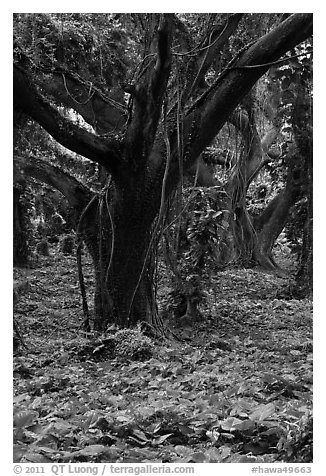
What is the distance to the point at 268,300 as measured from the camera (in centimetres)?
821

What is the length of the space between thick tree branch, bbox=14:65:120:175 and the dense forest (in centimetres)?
1

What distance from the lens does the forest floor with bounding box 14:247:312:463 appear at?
9.66 ft

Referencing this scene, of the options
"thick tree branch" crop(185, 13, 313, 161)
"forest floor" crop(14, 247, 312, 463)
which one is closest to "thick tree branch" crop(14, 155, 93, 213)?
"thick tree branch" crop(185, 13, 313, 161)

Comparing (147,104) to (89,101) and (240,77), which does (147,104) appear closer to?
(240,77)

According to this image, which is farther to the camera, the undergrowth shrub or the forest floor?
the undergrowth shrub

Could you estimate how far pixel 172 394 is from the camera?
12.4ft

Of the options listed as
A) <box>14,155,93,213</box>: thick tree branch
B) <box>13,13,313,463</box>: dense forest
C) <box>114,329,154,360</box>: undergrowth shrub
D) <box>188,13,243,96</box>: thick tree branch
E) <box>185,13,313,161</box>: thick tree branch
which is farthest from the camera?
<box>14,155,93,213</box>: thick tree branch

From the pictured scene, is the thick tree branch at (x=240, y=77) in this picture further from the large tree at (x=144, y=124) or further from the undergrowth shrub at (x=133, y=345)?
the undergrowth shrub at (x=133, y=345)

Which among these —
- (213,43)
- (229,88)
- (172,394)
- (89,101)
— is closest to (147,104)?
(229,88)

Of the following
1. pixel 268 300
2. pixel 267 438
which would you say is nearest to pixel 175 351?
pixel 267 438

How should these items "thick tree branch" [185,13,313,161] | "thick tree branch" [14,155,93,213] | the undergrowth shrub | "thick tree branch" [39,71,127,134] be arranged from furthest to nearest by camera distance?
"thick tree branch" [39,71,127,134] < "thick tree branch" [14,155,93,213] < the undergrowth shrub < "thick tree branch" [185,13,313,161]

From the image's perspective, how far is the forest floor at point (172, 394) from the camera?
294 cm

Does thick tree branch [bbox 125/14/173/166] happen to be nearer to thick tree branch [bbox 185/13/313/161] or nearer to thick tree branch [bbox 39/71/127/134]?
thick tree branch [bbox 185/13/313/161]

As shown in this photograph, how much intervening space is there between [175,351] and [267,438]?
7.40 ft
